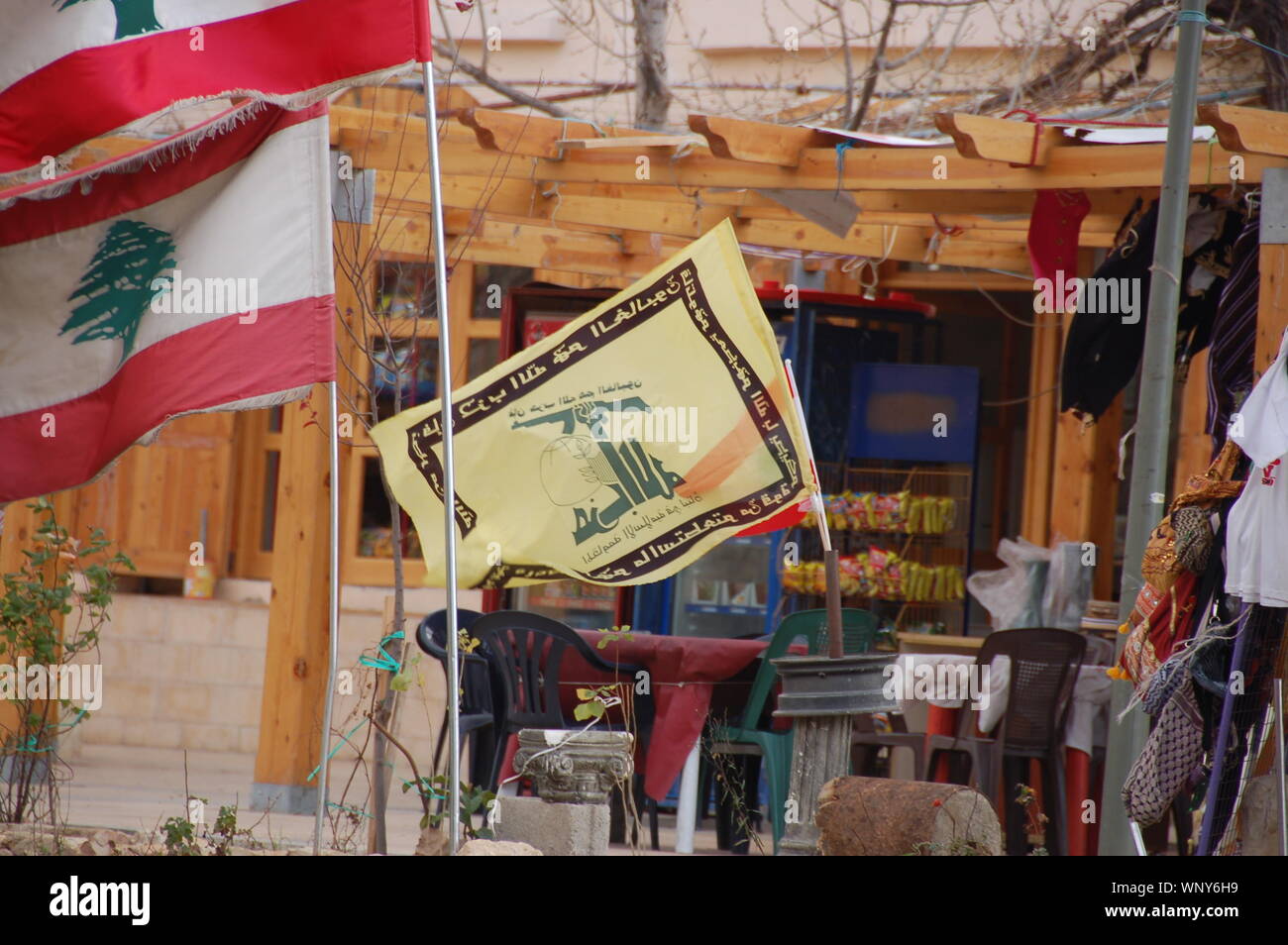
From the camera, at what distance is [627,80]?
1377cm

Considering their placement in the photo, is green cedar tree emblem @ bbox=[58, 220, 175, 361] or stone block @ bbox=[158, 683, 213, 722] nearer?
green cedar tree emblem @ bbox=[58, 220, 175, 361]

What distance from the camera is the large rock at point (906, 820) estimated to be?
613cm

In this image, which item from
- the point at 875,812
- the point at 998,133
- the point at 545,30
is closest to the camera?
the point at 875,812

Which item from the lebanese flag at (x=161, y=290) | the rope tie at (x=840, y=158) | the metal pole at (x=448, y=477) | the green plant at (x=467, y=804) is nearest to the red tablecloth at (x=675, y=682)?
the green plant at (x=467, y=804)

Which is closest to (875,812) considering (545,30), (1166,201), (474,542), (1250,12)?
(474,542)

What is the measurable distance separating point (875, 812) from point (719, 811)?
2.83 m

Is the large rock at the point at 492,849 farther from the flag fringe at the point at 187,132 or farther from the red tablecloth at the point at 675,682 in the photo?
the flag fringe at the point at 187,132

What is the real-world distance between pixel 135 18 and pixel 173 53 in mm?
157

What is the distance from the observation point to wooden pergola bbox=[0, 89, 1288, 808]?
8.01 m

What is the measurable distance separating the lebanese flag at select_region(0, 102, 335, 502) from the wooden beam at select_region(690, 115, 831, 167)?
2566 mm

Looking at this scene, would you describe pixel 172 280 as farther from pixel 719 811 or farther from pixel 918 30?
pixel 918 30

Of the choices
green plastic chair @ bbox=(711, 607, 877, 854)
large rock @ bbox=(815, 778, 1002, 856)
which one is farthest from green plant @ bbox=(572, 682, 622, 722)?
green plastic chair @ bbox=(711, 607, 877, 854)

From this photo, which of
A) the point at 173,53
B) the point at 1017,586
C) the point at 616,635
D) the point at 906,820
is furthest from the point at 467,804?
the point at 1017,586

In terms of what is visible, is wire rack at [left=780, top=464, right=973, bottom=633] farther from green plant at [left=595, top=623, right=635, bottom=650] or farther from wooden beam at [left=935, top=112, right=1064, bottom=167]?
wooden beam at [left=935, top=112, right=1064, bottom=167]
